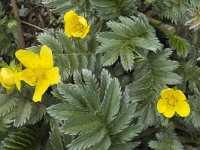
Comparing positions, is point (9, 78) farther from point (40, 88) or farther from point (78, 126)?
point (78, 126)

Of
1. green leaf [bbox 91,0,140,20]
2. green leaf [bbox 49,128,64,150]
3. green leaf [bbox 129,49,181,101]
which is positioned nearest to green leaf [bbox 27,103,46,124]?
green leaf [bbox 49,128,64,150]

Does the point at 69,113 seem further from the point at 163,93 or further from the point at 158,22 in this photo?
the point at 158,22

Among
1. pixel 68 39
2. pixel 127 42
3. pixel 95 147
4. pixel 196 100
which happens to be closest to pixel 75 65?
pixel 68 39

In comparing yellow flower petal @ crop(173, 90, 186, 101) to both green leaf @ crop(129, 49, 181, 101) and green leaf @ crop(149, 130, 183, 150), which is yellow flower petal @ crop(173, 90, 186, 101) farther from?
green leaf @ crop(149, 130, 183, 150)

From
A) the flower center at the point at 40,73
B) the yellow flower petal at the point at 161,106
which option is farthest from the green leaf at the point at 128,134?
the flower center at the point at 40,73

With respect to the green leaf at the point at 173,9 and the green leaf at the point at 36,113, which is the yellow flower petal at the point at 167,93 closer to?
the green leaf at the point at 173,9

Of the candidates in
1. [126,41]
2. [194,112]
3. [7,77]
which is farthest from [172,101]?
[7,77]

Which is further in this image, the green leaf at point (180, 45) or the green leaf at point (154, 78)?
the green leaf at point (180, 45)

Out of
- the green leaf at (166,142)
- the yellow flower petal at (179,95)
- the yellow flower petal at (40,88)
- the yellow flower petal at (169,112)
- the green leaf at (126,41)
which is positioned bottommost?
the green leaf at (166,142)
